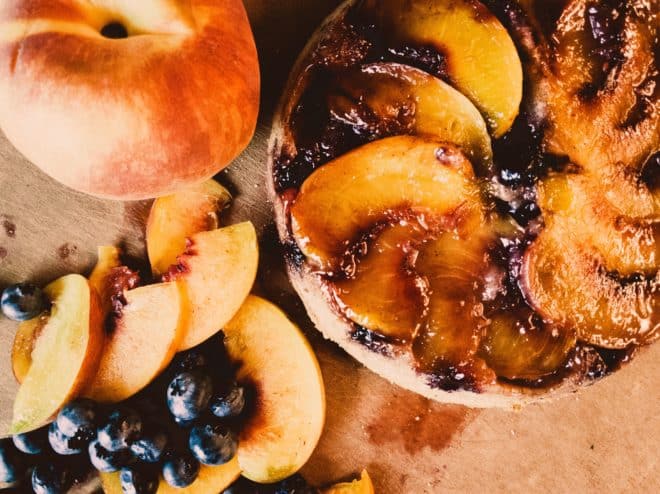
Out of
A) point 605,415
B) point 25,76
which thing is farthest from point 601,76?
point 25,76

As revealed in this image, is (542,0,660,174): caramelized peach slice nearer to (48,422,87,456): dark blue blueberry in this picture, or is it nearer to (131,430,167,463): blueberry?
(131,430,167,463): blueberry

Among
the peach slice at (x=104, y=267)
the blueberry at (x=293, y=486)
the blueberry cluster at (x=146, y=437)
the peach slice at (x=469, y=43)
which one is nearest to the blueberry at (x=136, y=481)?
the blueberry cluster at (x=146, y=437)

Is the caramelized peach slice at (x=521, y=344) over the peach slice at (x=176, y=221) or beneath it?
over

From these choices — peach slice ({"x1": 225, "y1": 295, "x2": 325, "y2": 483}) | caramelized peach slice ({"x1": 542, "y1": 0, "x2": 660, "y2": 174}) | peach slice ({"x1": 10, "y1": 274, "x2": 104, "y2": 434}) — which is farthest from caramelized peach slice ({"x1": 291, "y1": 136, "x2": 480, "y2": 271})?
peach slice ({"x1": 10, "y1": 274, "x2": 104, "y2": 434})

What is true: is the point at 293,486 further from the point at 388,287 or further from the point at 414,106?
the point at 414,106

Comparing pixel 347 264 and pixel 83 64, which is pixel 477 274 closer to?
pixel 347 264

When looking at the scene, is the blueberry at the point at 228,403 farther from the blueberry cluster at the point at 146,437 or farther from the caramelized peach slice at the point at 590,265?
the caramelized peach slice at the point at 590,265
